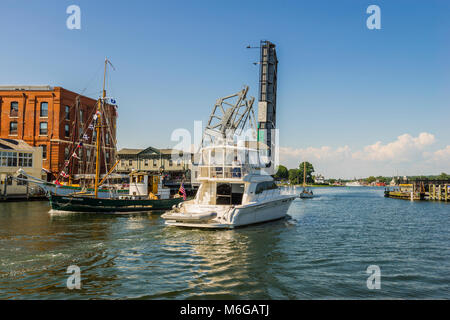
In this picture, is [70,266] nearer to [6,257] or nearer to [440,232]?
[6,257]

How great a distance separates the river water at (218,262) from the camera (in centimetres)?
948

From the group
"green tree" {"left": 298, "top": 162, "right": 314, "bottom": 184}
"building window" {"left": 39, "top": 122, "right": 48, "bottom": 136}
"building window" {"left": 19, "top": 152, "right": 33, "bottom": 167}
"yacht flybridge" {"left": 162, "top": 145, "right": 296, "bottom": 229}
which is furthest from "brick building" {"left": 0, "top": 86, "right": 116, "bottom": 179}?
"green tree" {"left": 298, "top": 162, "right": 314, "bottom": 184}

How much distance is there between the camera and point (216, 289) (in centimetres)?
961

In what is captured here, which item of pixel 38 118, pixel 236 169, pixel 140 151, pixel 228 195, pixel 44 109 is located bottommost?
pixel 228 195

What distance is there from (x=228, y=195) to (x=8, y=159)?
35.6m

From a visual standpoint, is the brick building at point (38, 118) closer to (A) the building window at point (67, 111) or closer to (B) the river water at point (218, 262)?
(A) the building window at point (67, 111)

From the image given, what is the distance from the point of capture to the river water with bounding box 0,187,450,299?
9477 mm

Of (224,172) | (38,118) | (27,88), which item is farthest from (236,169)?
(27,88)

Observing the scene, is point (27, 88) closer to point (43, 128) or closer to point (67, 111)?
point (67, 111)

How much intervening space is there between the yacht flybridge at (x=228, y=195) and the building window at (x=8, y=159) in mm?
32817

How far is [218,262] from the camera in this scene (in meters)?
12.5
